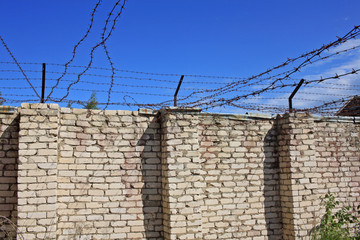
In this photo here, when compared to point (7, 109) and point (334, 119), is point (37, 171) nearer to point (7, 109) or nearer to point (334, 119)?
point (7, 109)

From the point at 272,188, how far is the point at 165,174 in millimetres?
2333

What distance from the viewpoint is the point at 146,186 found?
21.0 feet

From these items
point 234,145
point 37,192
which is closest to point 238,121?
point 234,145

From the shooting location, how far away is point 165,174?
635 cm

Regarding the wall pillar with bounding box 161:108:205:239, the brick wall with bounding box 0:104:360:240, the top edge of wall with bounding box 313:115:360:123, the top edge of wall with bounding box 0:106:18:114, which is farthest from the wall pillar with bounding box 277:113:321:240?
the top edge of wall with bounding box 0:106:18:114

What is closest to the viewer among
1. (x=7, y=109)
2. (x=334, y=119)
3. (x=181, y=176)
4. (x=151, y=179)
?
(x=7, y=109)

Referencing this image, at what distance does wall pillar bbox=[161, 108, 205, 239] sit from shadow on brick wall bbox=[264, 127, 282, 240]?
1510 mm

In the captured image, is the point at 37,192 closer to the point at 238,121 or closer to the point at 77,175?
the point at 77,175

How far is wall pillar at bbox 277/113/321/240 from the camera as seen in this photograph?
276 inches

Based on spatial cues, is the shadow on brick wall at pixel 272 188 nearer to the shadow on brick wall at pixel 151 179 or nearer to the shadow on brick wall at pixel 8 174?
the shadow on brick wall at pixel 151 179

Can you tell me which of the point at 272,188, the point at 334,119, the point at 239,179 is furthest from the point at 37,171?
the point at 334,119

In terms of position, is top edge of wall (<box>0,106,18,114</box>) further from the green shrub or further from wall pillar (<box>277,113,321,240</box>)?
the green shrub

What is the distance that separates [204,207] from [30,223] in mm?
2947

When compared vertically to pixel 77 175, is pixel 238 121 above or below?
above
